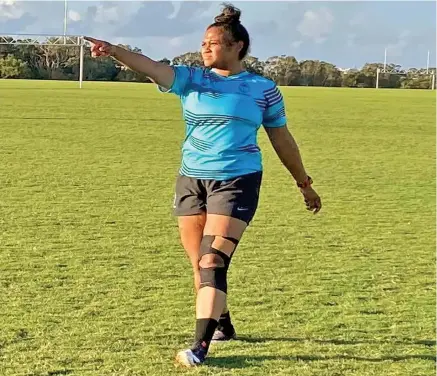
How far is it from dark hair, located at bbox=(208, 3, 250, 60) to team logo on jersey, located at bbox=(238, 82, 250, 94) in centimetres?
17

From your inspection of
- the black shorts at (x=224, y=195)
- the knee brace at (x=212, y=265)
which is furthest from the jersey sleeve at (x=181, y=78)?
the knee brace at (x=212, y=265)

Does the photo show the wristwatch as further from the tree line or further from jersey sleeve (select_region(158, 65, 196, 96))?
the tree line

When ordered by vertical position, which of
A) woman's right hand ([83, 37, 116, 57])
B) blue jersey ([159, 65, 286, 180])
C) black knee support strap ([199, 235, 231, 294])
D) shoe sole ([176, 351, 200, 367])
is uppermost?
woman's right hand ([83, 37, 116, 57])

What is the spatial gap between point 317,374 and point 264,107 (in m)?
1.44

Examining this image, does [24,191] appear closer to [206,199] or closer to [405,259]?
[405,259]

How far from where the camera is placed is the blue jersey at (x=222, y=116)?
4336 millimetres

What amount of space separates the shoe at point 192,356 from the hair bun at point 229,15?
174 centimetres

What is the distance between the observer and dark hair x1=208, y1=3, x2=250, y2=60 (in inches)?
Answer: 173

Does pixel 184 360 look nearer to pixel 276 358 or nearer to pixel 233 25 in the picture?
pixel 276 358

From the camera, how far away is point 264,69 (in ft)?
260

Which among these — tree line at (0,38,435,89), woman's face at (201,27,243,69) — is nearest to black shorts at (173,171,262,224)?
woman's face at (201,27,243,69)

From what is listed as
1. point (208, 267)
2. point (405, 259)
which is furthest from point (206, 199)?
point (405, 259)

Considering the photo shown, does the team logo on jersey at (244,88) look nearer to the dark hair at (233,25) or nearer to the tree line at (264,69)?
the dark hair at (233,25)

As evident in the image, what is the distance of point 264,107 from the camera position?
448cm
